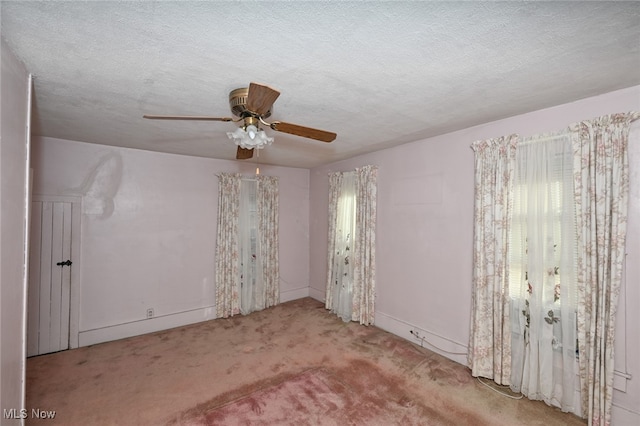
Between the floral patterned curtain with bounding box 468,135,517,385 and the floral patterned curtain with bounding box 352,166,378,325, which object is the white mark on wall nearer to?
the floral patterned curtain with bounding box 352,166,378,325

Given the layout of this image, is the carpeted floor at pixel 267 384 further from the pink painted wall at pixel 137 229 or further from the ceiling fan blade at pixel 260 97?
the ceiling fan blade at pixel 260 97

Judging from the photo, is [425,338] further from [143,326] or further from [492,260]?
[143,326]

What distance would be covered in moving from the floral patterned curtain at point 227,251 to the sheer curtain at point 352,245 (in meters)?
1.56

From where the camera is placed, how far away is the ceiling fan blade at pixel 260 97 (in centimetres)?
137

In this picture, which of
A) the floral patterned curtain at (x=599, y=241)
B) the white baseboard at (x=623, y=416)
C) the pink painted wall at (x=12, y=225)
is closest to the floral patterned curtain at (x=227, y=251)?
the pink painted wall at (x=12, y=225)

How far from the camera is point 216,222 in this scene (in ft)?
14.6

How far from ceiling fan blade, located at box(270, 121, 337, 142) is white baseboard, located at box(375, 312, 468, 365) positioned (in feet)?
8.87

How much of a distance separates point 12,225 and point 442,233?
358cm

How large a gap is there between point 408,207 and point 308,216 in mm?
2304

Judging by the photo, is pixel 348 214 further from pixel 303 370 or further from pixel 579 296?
pixel 579 296

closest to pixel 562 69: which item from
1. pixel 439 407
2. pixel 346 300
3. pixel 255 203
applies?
pixel 439 407

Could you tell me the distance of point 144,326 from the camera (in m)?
3.87

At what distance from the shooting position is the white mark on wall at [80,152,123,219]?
3527 millimetres

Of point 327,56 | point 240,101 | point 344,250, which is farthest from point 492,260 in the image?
point 240,101
